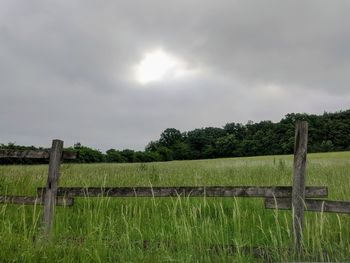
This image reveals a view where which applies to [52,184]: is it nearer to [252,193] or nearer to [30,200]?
[30,200]

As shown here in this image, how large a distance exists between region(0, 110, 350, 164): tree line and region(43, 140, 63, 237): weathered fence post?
60.4m

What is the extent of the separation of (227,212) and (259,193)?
102 inches

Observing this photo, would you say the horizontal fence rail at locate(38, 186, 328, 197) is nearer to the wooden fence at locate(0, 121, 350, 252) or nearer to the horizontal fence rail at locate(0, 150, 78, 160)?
the wooden fence at locate(0, 121, 350, 252)

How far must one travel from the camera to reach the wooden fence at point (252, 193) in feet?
16.8

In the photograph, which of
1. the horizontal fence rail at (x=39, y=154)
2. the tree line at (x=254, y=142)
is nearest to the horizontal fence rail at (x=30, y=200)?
the horizontal fence rail at (x=39, y=154)

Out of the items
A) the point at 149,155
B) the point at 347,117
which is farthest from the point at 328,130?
the point at 149,155

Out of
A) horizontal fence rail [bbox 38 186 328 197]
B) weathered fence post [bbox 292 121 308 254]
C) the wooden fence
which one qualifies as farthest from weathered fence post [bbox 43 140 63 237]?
weathered fence post [bbox 292 121 308 254]

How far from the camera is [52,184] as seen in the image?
254 inches

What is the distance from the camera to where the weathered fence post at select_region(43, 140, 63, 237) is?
6297 millimetres

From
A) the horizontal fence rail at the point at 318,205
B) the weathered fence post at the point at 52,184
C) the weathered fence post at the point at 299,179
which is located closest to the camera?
the horizontal fence rail at the point at 318,205

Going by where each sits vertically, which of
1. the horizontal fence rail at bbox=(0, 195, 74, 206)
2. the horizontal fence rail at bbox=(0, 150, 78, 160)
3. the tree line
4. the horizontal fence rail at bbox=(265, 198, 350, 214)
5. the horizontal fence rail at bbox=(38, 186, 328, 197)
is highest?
the tree line

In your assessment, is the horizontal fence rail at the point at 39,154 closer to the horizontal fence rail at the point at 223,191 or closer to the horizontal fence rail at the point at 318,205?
the horizontal fence rail at the point at 223,191

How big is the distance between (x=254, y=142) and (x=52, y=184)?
78.8m

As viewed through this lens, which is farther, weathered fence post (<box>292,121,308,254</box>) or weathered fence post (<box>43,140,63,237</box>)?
weathered fence post (<box>43,140,63,237</box>)
